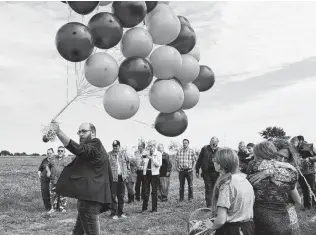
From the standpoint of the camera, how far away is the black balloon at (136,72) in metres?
4.38

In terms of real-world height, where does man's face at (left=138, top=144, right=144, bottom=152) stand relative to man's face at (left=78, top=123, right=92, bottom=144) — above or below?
above

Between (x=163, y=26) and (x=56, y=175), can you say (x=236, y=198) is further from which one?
(x=56, y=175)

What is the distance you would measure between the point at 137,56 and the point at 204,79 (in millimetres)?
1188

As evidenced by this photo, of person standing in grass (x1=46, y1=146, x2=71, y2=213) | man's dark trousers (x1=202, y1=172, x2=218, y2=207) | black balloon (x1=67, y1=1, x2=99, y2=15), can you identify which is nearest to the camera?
black balloon (x1=67, y1=1, x2=99, y2=15)

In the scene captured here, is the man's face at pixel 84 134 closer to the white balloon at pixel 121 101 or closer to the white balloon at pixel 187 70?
the white balloon at pixel 121 101

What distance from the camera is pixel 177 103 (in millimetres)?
4637

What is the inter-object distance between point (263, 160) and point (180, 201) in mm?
7738

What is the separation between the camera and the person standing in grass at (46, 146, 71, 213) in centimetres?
980

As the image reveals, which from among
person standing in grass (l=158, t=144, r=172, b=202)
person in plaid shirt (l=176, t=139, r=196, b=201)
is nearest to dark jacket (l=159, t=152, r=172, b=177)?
person standing in grass (l=158, t=144, r=172, b=202)

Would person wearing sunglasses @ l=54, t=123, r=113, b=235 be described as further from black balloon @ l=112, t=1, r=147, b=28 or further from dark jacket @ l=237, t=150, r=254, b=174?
dark jacket @ l=237, t=150, r=254, b=174

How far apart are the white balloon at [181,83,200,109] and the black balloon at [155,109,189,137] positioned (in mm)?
188

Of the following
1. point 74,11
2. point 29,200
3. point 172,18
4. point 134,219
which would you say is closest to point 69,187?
point 74,11

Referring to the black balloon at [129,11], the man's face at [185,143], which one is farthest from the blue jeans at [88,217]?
the man's face at [185,143]

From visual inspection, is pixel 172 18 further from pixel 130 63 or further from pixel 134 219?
pixel 134 219
